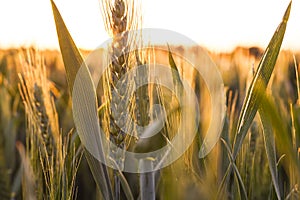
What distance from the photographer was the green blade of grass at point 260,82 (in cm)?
58

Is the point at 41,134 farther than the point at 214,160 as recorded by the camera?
Yes

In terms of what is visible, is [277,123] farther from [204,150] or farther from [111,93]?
[111,93]

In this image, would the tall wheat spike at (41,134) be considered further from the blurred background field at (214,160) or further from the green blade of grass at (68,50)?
the green blade of grass at (68,50)

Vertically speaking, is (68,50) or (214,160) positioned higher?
(68,50)

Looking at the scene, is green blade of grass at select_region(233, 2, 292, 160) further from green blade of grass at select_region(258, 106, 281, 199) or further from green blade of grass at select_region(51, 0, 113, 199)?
green blade of grass at select_region(51, 0, 113, 199)

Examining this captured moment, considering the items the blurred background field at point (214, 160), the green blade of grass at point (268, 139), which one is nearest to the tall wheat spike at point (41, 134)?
the blurred background field at point (214, 160)

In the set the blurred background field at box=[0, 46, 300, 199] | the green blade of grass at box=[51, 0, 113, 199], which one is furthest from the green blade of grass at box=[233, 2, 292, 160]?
the green blade of grass at box=[51, 0, 113, 199]

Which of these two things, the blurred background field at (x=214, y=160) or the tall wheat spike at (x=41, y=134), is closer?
the blurred background field at (x=214, y=160)

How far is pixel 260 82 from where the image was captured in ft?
1.91

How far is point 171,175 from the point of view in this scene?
17.9 inches

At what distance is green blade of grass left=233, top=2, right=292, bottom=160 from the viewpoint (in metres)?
0.58

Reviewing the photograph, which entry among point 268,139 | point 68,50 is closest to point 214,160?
point 268,139

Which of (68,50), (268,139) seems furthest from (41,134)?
(268,139)

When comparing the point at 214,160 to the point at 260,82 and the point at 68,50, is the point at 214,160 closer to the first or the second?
the point at 260,82
